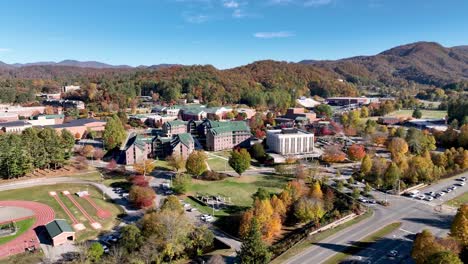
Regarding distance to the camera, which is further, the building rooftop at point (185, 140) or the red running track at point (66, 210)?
the building rooftop at point (185, 140)

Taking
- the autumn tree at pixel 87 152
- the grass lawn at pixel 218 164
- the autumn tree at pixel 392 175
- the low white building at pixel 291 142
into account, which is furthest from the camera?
the low white building at pixel 291 142

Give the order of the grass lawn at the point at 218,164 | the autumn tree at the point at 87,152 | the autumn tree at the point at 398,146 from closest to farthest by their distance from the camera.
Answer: the grass lawn at the point at 218,164
the autumn tree at the point at 398,146
the autumn tree at the point at 87,152

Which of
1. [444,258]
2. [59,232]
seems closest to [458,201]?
[444,258]

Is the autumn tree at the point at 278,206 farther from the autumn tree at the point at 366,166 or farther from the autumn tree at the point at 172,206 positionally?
the autumn tree at the point at 366,166

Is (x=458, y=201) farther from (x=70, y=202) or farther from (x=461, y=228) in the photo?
(x=70, y=202)

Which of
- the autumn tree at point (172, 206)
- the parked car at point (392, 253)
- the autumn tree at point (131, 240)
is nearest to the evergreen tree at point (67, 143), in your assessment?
the autumn tree at point (172, 206)
